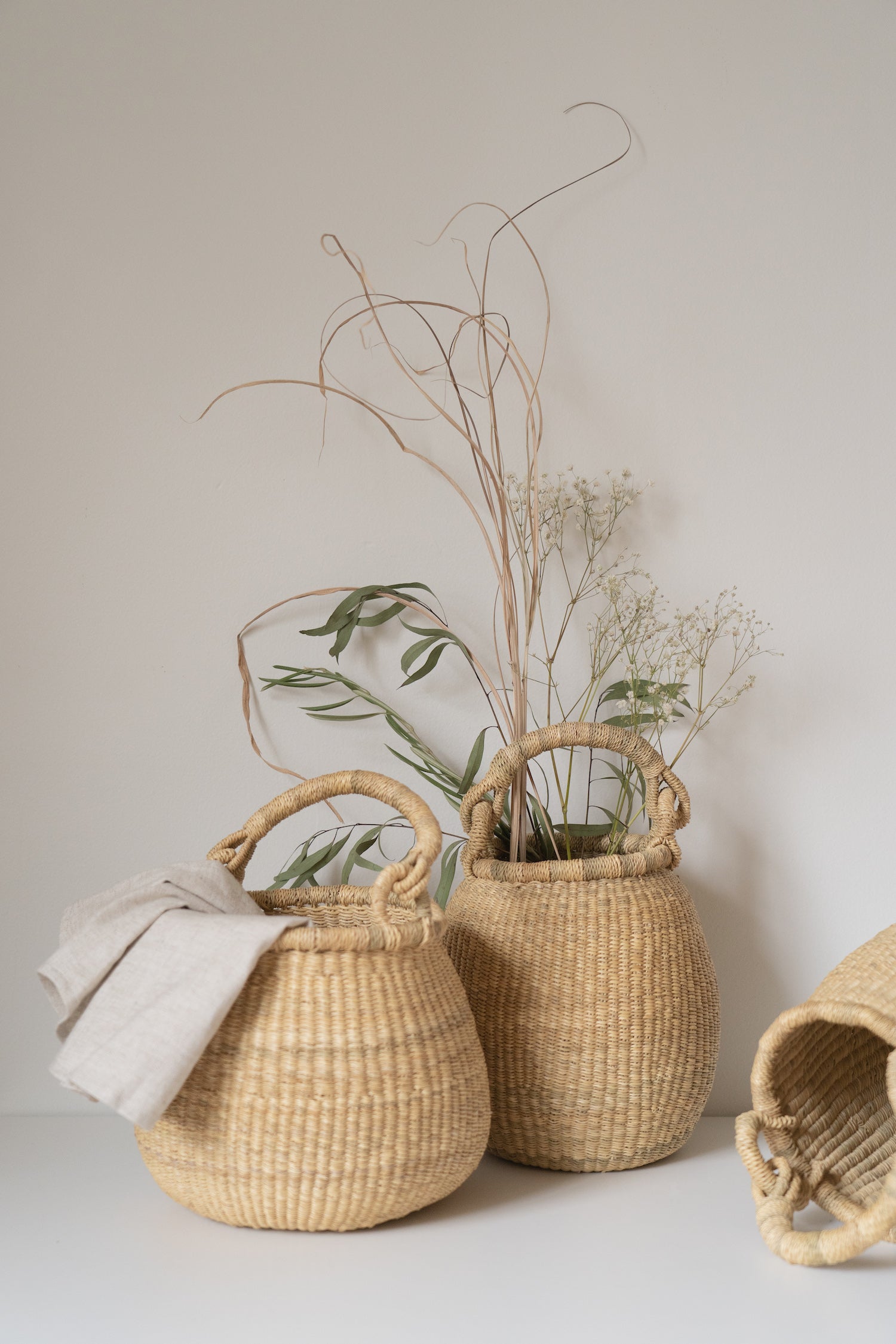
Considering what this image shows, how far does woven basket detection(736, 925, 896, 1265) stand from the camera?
95 cm

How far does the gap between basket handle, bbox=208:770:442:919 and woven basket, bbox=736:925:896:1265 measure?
39 cm

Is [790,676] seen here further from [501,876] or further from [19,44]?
[19,44]

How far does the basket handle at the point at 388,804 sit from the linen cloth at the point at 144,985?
0.11 meters

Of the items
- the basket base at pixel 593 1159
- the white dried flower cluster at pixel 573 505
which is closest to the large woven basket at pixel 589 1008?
the basket base at pixel 593 1159

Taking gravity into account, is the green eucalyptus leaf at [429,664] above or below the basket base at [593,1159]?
above

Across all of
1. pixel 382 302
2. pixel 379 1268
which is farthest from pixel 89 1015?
pixel 382 302

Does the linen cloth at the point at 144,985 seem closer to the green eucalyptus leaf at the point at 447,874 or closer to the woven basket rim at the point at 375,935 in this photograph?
the woven basket rim at the point at 375,935

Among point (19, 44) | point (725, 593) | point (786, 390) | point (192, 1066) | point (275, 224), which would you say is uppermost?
point (19, 44)

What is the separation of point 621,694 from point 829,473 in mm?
456

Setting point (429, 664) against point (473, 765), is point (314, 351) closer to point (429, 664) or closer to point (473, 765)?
point (429, 664)

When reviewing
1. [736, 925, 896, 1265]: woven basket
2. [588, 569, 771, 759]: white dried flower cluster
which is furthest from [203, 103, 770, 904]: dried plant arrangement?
[736, 925, 896, 1265]: woven basket

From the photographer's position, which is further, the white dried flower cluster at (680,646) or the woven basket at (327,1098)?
Result: the white dried flower cluster at (680,646)

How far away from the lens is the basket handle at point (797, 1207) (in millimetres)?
911

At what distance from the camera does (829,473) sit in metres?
1.50
